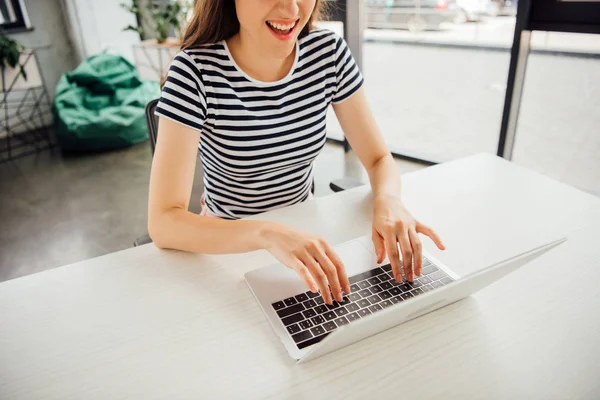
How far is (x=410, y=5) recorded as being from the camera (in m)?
5.66

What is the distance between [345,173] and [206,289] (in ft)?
7.68

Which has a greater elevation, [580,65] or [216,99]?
[216,99]

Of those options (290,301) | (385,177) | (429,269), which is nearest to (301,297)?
(290,301)

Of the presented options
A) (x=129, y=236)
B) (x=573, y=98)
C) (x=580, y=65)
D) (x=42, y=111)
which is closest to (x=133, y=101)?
(x=42, y=111)

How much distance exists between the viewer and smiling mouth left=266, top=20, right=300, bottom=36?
926mm

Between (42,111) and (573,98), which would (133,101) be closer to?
(42,111)

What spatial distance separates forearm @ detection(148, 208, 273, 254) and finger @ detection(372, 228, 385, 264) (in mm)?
205

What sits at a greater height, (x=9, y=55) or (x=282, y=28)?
(x=282, y=28)

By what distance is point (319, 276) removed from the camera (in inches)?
25.0

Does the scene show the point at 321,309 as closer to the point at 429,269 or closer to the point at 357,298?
the point at 357,298

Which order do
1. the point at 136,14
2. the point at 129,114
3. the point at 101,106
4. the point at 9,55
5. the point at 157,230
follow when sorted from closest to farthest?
1. the point at 157,230
2. the point at 9,55
3. the point at 129,114
4. the point at 101,106
5. the point at 136,14

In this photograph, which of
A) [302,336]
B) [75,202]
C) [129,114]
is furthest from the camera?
[129,114]

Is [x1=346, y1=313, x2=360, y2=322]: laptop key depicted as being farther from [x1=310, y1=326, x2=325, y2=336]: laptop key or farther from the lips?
the lips

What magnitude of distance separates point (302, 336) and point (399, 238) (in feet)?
0.85
